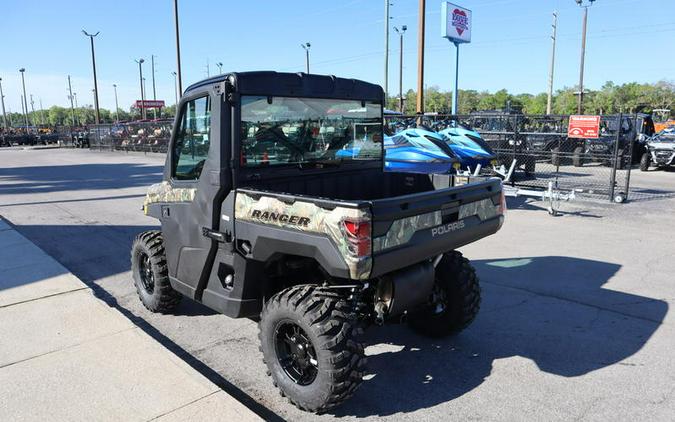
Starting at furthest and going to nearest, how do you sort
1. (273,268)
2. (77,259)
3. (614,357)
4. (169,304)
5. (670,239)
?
(670,239) < (77,259) < (169,304) < (614,357) < (273,268)

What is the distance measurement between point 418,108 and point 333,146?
14.8m

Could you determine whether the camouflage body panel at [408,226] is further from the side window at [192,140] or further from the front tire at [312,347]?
the side window at [192,140]

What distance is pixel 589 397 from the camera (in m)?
3.50

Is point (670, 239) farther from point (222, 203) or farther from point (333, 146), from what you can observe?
point (222, 203)

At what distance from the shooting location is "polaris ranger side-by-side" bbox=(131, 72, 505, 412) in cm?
306

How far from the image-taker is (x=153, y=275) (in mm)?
4848

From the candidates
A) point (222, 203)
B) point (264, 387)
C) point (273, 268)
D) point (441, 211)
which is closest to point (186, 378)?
point (264, 387)

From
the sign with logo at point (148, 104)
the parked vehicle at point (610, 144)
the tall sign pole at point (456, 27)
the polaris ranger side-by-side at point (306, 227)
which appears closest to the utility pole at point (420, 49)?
the tall sign pole at point (456, 27)

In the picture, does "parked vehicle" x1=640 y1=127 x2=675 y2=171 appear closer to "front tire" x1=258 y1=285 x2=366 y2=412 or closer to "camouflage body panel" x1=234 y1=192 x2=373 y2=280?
"front tire" x1=258 y1=285 x2=366 y2=412

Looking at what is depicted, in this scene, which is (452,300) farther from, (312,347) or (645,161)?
(645,161)

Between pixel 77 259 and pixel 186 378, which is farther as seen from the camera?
pixel 77 259

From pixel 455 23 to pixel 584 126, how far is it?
33.0 feet

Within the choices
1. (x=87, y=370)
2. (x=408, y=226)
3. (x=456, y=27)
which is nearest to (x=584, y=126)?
(x=456, y=27)

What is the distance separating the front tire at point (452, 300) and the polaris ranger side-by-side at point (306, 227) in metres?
0.01
